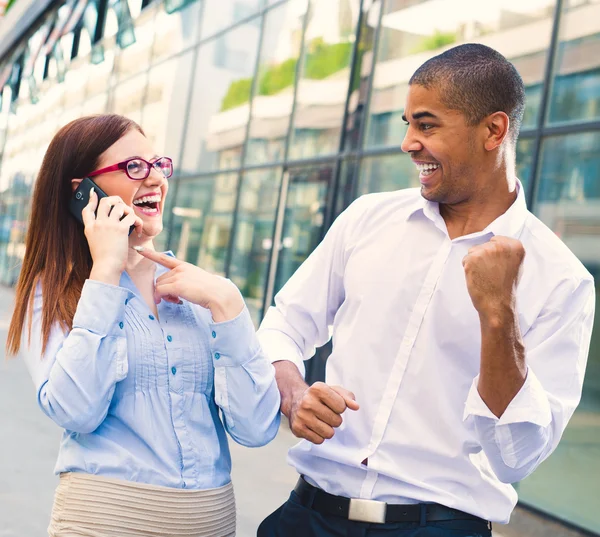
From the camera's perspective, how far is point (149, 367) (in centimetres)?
178

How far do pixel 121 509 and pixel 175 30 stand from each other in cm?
1259

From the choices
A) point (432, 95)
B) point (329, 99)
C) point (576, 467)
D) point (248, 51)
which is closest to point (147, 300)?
point (432, 95)

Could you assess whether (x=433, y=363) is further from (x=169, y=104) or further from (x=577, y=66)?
(x=169, y=104)

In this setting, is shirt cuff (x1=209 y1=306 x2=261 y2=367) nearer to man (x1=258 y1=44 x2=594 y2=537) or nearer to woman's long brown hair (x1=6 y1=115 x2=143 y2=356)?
man (x1=258 y1=44 x2=594 y2=537)

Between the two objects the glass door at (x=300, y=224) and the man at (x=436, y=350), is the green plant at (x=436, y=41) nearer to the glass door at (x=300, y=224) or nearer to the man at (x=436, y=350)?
the glass door at (x=300, y=224)

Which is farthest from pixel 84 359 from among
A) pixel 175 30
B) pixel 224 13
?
Answer: pixel 175 30

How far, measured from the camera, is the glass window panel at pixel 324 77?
8.30 m

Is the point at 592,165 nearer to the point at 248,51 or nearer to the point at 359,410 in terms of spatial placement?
the point at 359,410

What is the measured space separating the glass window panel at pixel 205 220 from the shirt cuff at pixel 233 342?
345 inches

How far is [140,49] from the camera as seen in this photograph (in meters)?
15.4

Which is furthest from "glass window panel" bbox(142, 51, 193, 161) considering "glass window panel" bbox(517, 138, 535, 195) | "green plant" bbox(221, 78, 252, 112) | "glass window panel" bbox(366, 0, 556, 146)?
"glass window panel" bbox(517, 138, 535, 195)

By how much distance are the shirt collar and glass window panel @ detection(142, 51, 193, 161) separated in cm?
1070

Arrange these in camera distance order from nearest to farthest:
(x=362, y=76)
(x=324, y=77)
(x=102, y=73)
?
1. (x=362, y=76)
2. (x=324, y=77)
3. (x=102, y=73)

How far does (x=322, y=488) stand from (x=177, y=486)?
0.33 metres
